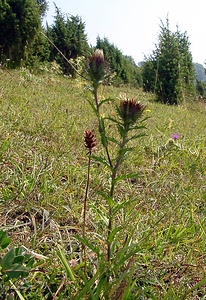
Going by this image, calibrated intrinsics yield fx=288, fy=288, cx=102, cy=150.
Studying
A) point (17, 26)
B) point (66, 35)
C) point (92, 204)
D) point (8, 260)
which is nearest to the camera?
point (8, 260)

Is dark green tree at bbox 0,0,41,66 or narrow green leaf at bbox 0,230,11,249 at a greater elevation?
dark green tree at bbox 0,0,41,66

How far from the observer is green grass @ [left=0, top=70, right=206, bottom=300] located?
2.56 feet

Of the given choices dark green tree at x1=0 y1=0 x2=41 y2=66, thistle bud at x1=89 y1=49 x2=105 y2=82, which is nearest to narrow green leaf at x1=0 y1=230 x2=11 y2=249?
thistle bud at x1=89 y1=49 x2=105 y2=82

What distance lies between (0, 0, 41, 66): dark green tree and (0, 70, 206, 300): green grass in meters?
5.83

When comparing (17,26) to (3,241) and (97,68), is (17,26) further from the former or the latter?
(3,241)

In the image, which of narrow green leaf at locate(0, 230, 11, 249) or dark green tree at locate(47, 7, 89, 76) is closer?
narrow green leaf at locate(0, 230, 11, 249)

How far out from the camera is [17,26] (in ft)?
22.5

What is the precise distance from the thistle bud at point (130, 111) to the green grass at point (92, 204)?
5 centimetres

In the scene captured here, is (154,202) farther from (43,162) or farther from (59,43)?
(59,43)

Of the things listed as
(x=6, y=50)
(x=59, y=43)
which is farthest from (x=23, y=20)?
(x=59, y=43)

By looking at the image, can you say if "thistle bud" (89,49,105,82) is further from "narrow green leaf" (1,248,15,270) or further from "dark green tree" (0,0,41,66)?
"dark green tree" (0,0,41,66)

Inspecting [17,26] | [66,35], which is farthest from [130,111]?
[66,35]

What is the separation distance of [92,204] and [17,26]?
23.4 feet

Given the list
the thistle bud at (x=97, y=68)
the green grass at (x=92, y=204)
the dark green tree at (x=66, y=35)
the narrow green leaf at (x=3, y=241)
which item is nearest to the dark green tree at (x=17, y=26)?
the dark green tree at (x=66, y=35)
